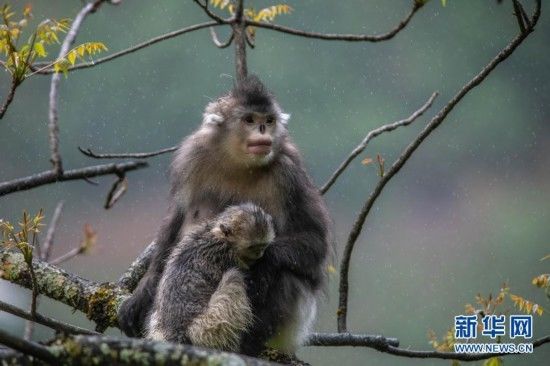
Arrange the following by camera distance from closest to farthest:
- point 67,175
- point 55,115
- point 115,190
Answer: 1. point 67,175
2. point 115,190
3. point 55,115

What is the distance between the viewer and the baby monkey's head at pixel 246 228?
3.92m

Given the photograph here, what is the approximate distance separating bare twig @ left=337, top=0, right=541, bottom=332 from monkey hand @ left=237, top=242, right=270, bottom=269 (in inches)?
19.6

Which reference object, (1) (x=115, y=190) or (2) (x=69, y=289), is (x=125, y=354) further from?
(2) (x=69, y=289)

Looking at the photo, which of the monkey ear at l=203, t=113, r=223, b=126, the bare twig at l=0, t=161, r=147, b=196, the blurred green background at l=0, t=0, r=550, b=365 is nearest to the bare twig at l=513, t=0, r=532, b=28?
the monkey ear at l=203, t=113, r=223, b=126

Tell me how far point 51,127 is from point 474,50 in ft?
50.5

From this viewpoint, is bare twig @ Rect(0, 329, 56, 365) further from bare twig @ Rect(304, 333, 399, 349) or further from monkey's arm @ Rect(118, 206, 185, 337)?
bare twig @ Rect(304, 333, 399, 349)

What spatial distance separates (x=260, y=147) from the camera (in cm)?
430

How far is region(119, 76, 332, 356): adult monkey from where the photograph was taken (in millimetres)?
4055

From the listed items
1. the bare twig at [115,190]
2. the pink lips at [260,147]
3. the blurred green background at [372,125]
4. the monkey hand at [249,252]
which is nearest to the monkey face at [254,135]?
the pink lips at [260,147]

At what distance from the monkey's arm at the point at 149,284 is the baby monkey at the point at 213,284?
0.62ft

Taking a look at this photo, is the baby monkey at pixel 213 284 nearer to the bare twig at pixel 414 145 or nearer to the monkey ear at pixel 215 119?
the bare twig at pixel 414 145

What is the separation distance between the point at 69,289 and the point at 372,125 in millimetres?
11534

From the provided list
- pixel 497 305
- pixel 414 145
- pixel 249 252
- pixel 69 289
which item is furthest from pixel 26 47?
pixel 497 305

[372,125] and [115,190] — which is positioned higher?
[372,125]
